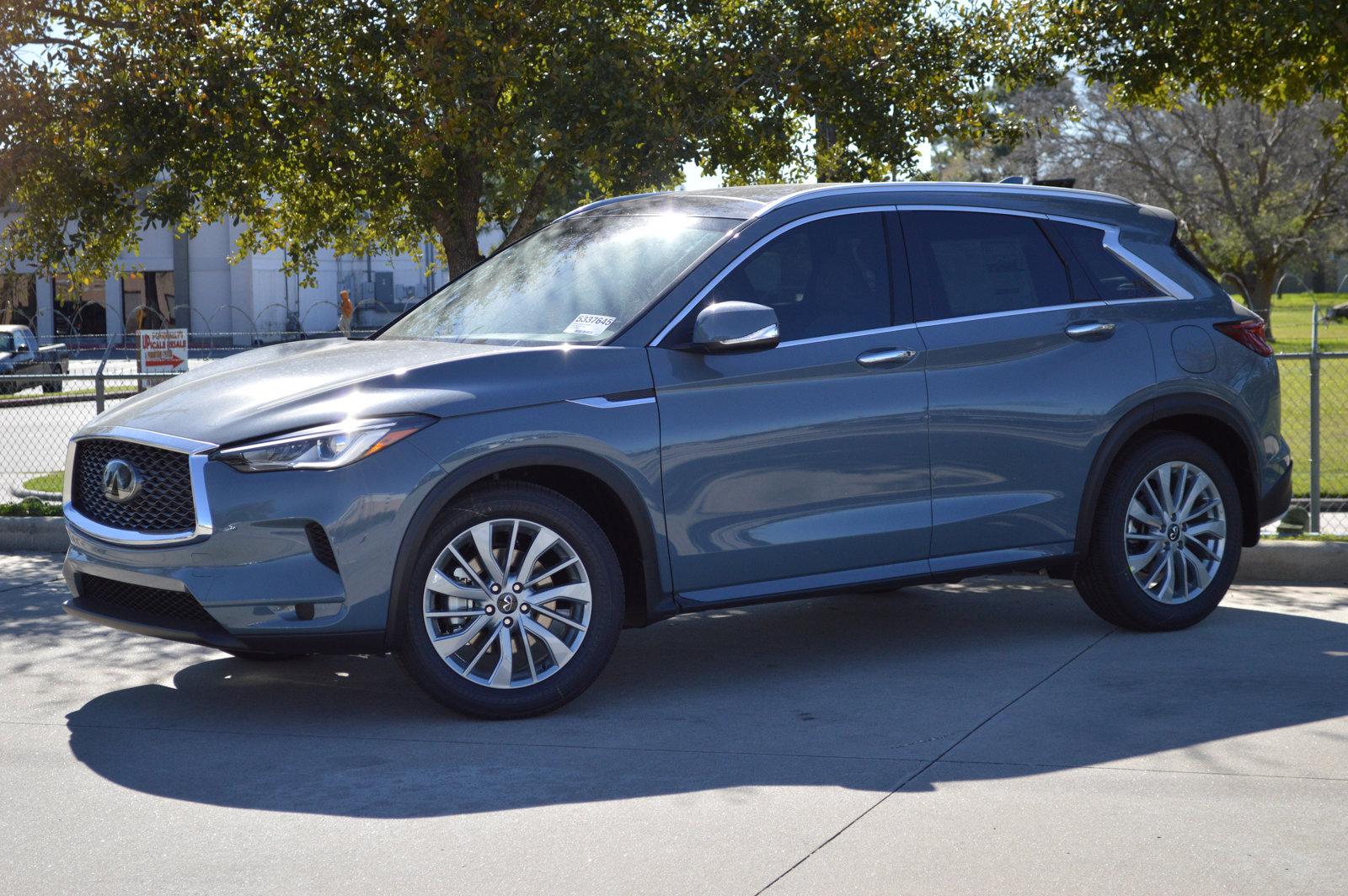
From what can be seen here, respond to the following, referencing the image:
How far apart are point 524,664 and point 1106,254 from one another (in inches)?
128

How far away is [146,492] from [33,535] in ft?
17.7

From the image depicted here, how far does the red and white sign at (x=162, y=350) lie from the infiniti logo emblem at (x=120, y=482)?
11.0 m

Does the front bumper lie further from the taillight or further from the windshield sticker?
the taillight

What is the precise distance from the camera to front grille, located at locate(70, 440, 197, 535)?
5.24m

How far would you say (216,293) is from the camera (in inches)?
2131

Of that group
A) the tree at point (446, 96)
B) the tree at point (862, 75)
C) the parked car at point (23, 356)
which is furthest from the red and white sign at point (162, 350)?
the parked car at point (23, 356)

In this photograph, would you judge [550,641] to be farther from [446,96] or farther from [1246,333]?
[446,96]

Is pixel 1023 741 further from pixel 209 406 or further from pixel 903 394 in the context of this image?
pixel 209 406

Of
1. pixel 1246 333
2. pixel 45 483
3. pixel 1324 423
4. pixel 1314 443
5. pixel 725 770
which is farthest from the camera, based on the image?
pixel 1324 423

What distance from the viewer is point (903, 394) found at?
20.2 ft

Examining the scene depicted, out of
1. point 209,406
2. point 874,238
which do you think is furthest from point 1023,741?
point 209,406

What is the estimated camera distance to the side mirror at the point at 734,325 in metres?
5.59

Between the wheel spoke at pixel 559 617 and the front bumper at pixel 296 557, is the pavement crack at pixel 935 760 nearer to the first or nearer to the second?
the wheel spoke at pixel 559 617

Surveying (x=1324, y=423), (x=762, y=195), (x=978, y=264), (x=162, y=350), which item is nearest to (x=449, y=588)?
(x=762, y=195)
